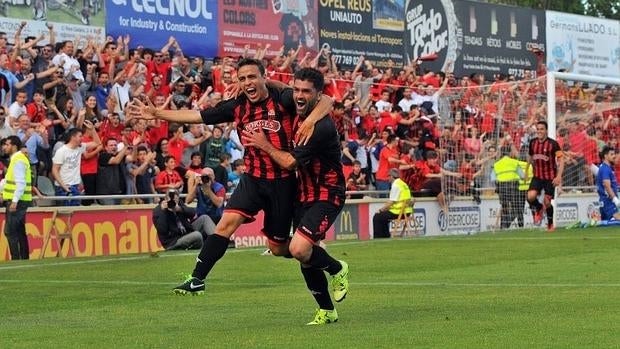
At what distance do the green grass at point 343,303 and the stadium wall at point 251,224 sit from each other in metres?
2.32

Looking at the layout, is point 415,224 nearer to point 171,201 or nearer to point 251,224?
point 251,224

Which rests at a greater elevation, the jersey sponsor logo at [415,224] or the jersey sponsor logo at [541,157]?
the jersey sponsor logo at [541,157]

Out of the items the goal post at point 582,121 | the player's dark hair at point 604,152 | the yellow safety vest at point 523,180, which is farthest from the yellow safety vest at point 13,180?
the player's dark hair at point 604,152

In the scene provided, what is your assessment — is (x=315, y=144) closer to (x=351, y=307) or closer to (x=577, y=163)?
(x=351, y=307)

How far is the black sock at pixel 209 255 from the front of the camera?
38.3ft

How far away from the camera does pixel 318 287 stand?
447 inches

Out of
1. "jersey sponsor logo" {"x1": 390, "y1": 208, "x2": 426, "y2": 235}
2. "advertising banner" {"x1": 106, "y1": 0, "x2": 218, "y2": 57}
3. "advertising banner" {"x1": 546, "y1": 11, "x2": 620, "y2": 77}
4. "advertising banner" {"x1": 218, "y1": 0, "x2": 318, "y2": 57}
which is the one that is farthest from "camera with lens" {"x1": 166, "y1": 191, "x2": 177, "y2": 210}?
"advertising banner" {"x1": 546, "y1": 11, "x2": 620, "y2": 77}

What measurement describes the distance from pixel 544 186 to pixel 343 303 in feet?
56.5

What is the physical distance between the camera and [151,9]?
1109 inches

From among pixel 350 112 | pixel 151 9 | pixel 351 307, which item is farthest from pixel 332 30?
pixel 351 307

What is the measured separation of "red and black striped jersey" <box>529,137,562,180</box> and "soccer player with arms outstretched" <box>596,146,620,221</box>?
2.58m

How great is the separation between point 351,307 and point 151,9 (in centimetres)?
1640

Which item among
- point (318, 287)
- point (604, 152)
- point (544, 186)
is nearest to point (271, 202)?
point (318, 287)

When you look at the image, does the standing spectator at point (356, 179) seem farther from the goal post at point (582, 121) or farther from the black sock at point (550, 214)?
the goal post at point (582, 121)
